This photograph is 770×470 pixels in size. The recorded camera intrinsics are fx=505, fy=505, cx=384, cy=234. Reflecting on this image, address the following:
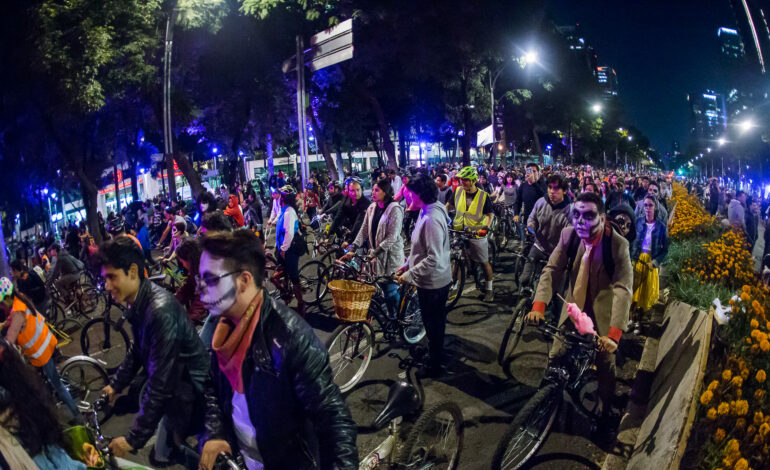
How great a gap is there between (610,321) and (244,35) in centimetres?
2679

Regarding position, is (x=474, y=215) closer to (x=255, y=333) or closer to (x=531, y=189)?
(x=531, y=189)

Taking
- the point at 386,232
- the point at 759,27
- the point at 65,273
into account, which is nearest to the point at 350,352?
the point at 386,232

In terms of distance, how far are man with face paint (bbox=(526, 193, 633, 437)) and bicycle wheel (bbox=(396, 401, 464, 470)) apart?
0.88m

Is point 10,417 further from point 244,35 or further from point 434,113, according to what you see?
point 434,113

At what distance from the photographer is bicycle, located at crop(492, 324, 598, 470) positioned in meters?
3.71

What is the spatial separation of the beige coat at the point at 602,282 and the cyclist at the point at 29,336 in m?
4.53

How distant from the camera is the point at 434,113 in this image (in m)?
35.7

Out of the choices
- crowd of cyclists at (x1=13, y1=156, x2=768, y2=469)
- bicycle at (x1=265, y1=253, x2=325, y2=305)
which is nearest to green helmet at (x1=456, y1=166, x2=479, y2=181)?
crowd of cyclists at (x1=13, y1=156, x2=768, y2=469)

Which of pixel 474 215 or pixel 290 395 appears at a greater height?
pixel 474 215

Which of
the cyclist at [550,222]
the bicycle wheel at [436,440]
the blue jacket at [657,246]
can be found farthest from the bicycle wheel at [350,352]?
the blue jacket at [657,246]

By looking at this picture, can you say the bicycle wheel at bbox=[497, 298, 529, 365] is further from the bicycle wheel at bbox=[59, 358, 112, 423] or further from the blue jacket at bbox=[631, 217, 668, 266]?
the bicycle wheel at bbox=[59, 358, 112, 423]

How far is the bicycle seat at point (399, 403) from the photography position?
Result: 3277mm

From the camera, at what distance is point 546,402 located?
3.97 metres

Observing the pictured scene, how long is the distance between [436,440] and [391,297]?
104 inches
